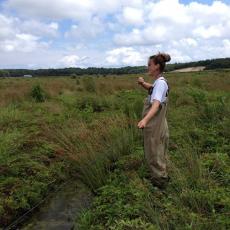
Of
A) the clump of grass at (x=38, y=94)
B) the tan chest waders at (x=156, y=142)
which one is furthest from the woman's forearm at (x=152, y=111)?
the clump of grass at (x=38, y=94)

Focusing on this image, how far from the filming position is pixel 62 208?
5.67 m

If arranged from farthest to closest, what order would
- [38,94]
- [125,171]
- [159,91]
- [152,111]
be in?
[38,94] < [125,171] < [159,91] < [152,111]

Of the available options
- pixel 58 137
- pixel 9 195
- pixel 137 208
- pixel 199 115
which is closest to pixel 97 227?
pixel 137 208

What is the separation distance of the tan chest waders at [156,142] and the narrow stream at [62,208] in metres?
1.05

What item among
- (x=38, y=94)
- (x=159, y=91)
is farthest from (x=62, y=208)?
(x=38, y=94)

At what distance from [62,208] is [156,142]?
1.60m

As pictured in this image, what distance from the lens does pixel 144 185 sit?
16.9ft

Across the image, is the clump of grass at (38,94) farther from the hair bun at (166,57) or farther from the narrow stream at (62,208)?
the hair bun at (166,57)

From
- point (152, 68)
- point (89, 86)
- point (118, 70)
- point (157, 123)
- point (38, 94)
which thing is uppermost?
point (152, 68)

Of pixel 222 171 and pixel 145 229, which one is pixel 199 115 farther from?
pixel 145 229

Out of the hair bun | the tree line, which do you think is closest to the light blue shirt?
the hair bun

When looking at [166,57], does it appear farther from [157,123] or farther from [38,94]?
[38,94]

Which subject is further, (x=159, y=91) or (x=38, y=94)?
(x=38, y=94)

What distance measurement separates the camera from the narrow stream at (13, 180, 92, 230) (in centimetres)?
516
